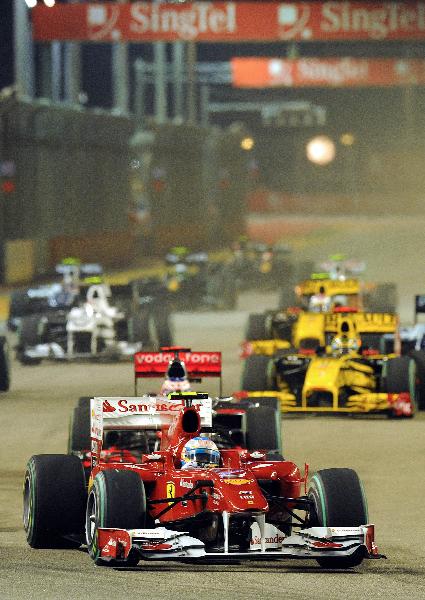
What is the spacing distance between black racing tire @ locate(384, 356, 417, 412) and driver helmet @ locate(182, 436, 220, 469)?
29.4 ft

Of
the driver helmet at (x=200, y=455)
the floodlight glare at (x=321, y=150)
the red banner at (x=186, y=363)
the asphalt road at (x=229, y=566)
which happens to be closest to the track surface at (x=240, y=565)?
the asphalt road at (x=229, y=566)

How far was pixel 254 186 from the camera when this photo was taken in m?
106

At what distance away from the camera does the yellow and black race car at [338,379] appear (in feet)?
70.2

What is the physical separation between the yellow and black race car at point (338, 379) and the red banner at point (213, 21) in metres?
28.0

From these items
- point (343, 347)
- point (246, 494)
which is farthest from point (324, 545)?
point (343, 347)

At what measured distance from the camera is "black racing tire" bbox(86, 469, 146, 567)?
11695 mm

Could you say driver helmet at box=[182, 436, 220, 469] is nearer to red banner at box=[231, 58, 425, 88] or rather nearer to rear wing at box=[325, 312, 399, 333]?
rear wing at box=[325, 312, 399, 333]

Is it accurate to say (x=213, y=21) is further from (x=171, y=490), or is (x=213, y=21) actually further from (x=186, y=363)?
(x=171, y=490)

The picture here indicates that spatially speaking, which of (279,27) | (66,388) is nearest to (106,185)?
(279,27)

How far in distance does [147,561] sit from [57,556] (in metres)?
0.68

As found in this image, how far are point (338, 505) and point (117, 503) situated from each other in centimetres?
145

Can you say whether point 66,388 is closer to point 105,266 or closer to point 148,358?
point 148,358

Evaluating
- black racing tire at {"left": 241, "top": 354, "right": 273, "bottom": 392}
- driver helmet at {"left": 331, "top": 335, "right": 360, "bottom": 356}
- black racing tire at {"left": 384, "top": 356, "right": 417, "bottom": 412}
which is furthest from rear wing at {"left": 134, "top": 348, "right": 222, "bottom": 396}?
driver helmet at {"left": 331, "top": 335, "right": 360, "bottom": 356}

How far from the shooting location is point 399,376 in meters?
21.5
